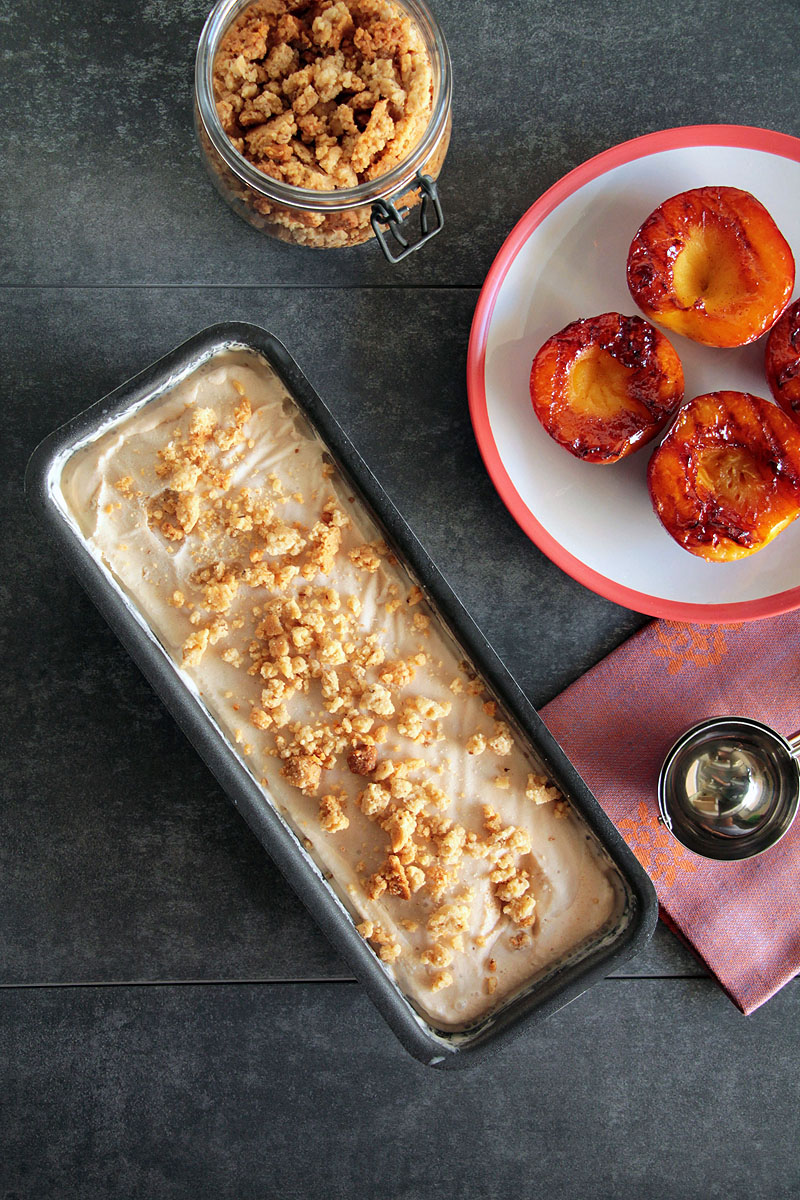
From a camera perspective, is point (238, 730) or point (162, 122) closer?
point (238, 730)

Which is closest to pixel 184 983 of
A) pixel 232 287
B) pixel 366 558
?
pixel 366 558

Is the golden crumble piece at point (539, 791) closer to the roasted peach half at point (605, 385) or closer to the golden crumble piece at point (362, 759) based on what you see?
the golden crumble piece at point (362, 759)

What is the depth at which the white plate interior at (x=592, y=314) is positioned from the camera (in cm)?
97

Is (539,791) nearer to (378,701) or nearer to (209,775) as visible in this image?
(378,701)

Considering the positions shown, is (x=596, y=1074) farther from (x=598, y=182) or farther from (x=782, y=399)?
(x=598, y=182)

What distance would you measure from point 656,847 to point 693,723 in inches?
6.1

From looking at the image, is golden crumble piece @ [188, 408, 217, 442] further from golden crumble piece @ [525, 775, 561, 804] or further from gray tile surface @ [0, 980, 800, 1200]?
gray tile surface @ [0, 980, 800, 1200]

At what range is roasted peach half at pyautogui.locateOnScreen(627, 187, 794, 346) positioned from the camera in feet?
2.98

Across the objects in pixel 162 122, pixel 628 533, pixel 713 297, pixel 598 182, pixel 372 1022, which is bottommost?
pixel 372 1022

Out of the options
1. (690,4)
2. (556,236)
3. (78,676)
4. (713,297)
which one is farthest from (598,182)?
(78,676)

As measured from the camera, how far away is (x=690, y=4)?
106 centimetres

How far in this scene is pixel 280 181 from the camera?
2.96ft

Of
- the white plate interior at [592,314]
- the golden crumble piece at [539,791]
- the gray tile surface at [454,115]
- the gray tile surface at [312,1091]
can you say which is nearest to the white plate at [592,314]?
the white plate interior at [592,314]

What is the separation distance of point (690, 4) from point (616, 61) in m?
0.11
